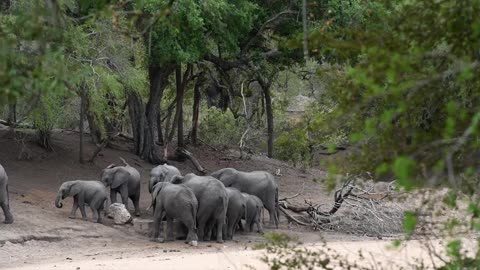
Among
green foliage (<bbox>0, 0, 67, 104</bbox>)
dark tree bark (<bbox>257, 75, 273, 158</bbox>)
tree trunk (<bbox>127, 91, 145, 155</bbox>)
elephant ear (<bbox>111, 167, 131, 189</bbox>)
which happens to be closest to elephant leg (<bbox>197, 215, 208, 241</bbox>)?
elephant ear (<bbox>111, 167, 131, 189</bbox>)

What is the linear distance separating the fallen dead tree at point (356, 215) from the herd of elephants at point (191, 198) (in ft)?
3.23

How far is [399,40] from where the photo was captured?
630 cm

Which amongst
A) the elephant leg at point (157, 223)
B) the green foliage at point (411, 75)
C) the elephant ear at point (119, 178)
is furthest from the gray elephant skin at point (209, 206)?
the green foliage at point (411, 75)

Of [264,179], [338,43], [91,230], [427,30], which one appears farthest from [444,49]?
[264,179]

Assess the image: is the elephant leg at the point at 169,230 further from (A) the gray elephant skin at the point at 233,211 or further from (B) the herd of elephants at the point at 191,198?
(A) the gray elephant skin at the point at 233,211

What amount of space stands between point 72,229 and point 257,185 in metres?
5.49

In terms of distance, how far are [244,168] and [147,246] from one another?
1235cm

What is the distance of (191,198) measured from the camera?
17.9 metres

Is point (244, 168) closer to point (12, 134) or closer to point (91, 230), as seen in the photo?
point (12, 134)

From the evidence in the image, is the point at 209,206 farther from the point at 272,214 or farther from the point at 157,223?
the point at 272,214

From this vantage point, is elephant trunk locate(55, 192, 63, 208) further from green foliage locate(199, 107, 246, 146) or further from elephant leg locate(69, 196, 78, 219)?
green foliage locate(199, 107, 246, 146)

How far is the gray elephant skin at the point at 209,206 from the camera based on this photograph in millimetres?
18344

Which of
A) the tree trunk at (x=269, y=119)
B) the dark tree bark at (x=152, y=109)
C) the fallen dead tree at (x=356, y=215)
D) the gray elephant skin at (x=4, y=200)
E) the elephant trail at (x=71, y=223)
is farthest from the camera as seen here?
the tree trunk at (x=269, y=119)

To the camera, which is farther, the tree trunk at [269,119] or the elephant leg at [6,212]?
the tree trunk at [269,119]
